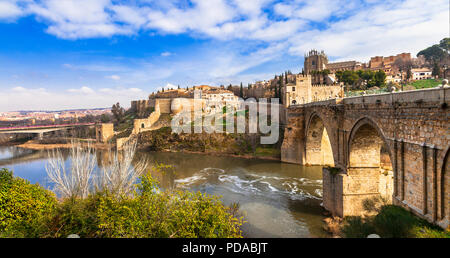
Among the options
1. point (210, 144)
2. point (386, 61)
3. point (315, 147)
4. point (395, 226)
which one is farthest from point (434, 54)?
point (395, 226)

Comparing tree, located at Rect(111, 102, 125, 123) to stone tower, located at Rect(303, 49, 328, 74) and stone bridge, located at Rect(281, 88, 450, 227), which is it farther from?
stone bridge, located at Rect(281, 88, 450, 227)

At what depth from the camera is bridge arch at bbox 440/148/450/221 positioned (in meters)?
7.40

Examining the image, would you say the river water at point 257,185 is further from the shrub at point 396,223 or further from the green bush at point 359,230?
the shrub at point 396,223

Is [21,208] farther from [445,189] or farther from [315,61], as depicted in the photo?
[315,61]

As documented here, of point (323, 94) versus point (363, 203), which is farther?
point (323, 94)

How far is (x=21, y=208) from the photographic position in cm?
813

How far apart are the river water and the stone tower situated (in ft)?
131

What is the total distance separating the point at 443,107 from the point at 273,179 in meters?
16.1

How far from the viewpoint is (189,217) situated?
265 inches

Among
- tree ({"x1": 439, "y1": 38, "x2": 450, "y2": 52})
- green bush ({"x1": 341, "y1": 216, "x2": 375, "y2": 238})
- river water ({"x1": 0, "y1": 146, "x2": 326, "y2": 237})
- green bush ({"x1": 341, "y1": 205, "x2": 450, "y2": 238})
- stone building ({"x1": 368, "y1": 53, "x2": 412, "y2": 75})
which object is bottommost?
river water ({"x1": 0, "y1": 146, "x2": 326, "y2": 237})

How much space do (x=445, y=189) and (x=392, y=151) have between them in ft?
8.61

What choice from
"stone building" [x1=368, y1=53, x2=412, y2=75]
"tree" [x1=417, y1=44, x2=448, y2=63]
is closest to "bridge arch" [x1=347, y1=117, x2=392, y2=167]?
"stone building" [x1=368, y1=53, x2=412, y2=75]
